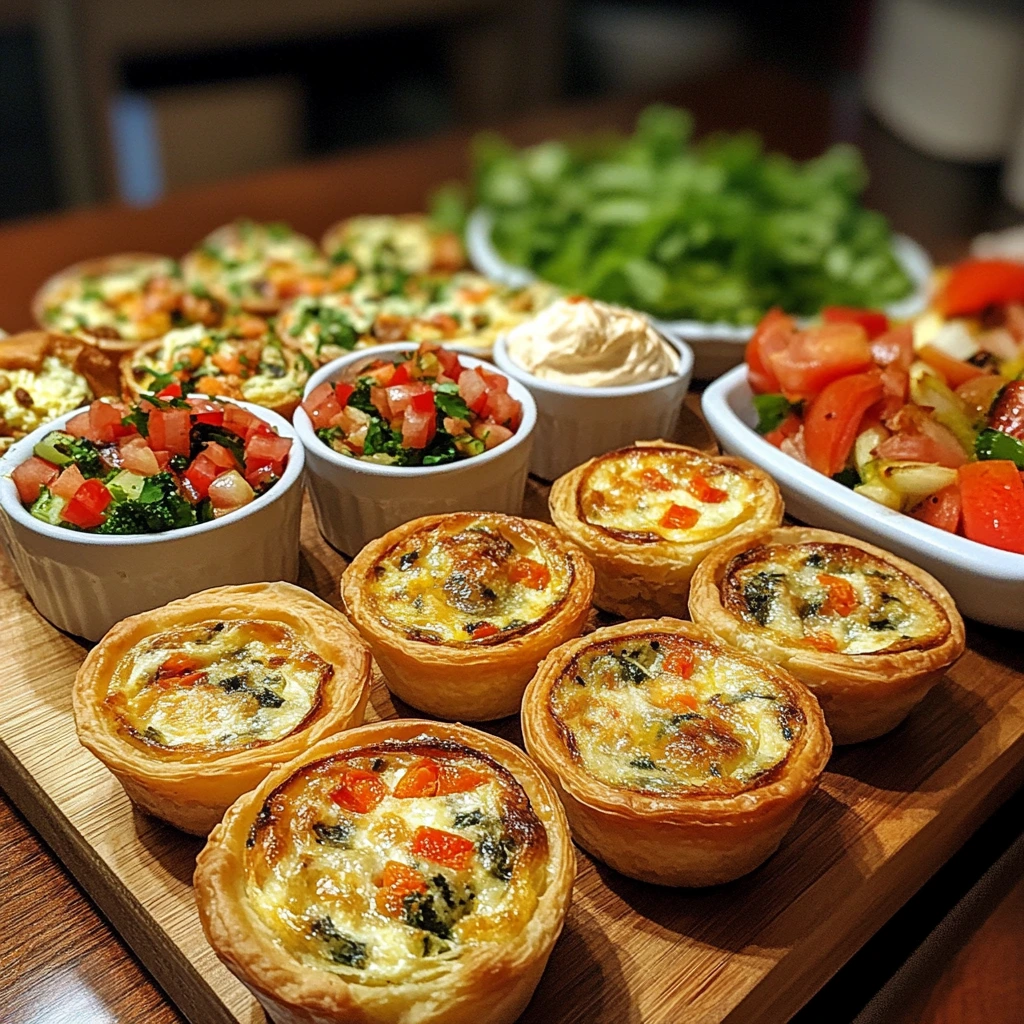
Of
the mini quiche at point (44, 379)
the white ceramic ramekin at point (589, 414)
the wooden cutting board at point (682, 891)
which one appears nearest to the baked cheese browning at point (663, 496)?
the white ceramic ramekin at point (589, 414)

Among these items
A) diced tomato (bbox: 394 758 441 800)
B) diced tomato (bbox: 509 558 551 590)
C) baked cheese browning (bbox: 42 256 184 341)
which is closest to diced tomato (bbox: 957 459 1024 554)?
diced tomato (bbox: 509 558 551 590)

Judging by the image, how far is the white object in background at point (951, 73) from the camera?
23.6ft

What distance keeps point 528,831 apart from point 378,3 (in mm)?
8786

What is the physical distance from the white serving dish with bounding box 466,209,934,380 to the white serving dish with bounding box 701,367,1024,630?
0.83 meters

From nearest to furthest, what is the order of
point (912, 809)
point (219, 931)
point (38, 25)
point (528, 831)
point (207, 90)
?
point (219, 931), point (528, 831), point (912, 809), point (38, 25), point (207, 90)

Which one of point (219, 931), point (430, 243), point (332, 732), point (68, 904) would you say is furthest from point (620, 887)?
point (430, 243)

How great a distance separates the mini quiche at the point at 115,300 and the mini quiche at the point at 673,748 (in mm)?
2387

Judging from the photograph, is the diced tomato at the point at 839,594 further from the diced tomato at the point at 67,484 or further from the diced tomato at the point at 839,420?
the diced tomato at the point at 67,484

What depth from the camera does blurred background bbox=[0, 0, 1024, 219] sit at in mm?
7793

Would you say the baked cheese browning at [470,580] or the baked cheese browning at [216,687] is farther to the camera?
the baked cheese browning at [470,580]

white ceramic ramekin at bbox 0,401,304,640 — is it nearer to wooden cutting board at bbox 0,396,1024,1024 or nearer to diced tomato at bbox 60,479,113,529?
diced tomato at bbox 60,479,113,529

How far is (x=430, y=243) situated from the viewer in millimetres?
5602

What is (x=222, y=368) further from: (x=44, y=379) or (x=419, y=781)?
(x=419, y=781)

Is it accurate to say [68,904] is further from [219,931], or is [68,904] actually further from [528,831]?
[528,831]
